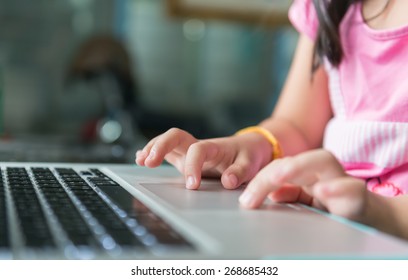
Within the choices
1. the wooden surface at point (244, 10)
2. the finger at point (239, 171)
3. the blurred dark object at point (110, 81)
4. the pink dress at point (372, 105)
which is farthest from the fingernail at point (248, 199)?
the wooden surface at point (244, 10)

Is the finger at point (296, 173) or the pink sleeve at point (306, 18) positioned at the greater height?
the pink sleeve at point (306, 18)

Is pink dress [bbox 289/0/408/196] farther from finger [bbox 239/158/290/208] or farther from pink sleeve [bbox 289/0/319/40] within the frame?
finger [bbox 239/158/290/208]

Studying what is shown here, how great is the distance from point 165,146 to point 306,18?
1.17 feet

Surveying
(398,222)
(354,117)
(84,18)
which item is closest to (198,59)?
(84,18)

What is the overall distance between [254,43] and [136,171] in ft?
6.87

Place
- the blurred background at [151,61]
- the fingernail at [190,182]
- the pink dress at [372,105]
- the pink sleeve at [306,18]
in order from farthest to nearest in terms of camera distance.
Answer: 1. the blurred background at [151,61]
2. the pink sleeve at [306,18]
3. the pink dress at [372,105]
4. the fingernail at [190,182]

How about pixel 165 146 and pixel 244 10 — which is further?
pixel 244 10

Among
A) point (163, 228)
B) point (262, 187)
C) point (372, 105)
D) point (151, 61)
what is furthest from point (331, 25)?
point (151, 61)

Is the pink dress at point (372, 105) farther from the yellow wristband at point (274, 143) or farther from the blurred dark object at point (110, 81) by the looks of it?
the blurred dark object at point (110, 81)

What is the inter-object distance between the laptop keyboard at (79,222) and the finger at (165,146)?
7 cm

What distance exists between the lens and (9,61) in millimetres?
2496

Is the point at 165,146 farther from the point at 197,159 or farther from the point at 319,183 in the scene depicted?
the point at 319,183

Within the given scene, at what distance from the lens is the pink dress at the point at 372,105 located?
0.66 metres

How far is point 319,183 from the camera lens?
44 cm
